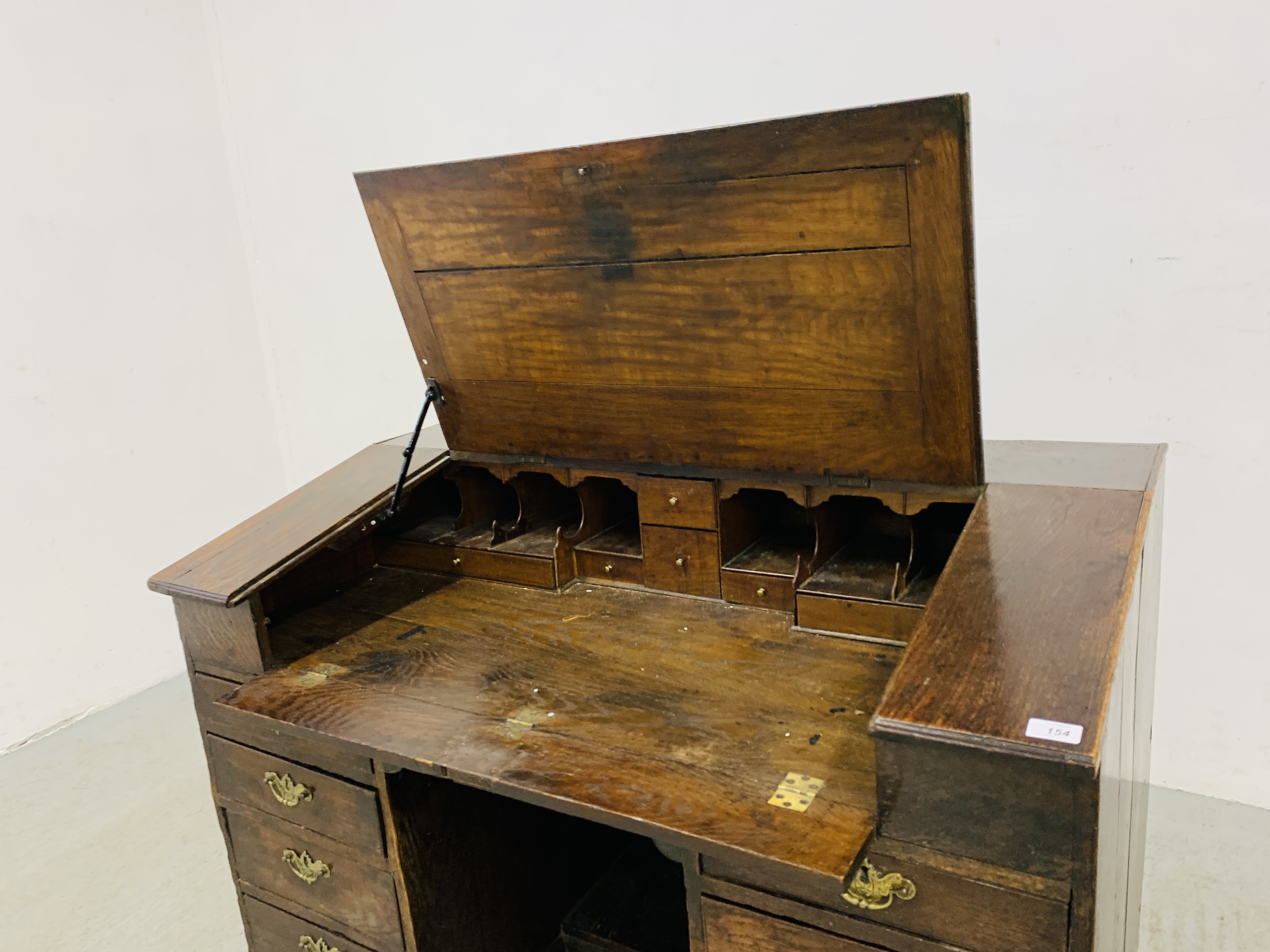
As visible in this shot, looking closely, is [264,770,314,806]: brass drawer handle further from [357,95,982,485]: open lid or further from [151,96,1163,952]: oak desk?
[357,95,982,485]: open lid

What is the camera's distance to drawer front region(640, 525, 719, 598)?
1.64 m

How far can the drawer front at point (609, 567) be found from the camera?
5.69 ft

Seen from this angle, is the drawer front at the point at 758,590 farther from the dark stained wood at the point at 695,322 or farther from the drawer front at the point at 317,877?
the drawer front at the point at 317,877

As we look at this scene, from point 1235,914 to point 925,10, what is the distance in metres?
1.97

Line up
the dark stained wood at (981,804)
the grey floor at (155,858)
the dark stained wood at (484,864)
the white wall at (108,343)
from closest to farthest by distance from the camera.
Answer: the dark stained wood at (981,804) < the dark stained wood at (484,864) < the grey floor at (155,858) < the white wall at (108,343)

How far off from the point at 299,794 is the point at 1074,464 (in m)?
1.41

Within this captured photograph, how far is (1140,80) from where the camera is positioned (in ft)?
6.04

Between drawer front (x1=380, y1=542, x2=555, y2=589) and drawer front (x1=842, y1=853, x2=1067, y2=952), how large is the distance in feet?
2.96

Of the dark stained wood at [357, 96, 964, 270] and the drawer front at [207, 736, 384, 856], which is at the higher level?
the dark stained wood at [357, 96, 964, 270]

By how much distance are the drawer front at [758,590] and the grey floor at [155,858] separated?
1.05 m

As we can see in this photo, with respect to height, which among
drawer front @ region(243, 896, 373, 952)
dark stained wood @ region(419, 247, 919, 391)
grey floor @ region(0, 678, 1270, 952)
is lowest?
grey floor @ region(0, 678, 1270, 952)

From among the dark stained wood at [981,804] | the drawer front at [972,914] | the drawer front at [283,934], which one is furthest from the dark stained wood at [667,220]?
the drawer front at [283,934]

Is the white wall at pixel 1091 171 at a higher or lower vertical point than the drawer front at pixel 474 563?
higher

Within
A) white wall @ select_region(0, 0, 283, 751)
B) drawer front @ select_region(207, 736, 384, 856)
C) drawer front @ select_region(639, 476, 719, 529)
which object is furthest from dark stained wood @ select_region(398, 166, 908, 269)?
white wall @ select_region(0, 0, 283, 751)
